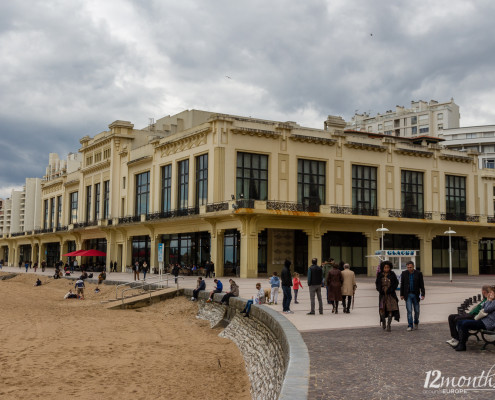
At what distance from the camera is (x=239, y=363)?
1612 cm

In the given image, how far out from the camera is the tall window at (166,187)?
4744 centimetres

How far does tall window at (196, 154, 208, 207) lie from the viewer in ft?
139

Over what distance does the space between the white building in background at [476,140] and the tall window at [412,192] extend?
46629 millimetres

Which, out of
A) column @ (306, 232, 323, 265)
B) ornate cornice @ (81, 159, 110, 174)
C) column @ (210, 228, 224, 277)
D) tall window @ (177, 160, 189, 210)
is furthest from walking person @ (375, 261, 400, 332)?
ornate cornice @ (81, 159, 110, 174)

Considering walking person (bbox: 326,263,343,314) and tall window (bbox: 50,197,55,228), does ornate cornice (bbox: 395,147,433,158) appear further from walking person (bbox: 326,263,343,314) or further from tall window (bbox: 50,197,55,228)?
tall window (bbox: 50,197,55,228)

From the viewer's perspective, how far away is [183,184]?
45.4 meters

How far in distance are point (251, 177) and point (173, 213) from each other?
769 centimetres

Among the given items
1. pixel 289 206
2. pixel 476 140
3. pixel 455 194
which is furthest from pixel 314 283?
pixel 476 140

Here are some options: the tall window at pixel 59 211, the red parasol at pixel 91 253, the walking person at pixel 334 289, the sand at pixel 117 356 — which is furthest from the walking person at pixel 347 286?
the tall window at pixel 59 211

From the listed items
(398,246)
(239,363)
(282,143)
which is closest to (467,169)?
(398,246)

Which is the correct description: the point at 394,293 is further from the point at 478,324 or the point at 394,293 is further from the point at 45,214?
the point at 45,214

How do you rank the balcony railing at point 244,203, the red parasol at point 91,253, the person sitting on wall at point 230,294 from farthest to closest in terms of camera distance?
1. the red parasol at point 91,253
2. the balcony railing at point 244,203
3. the person sitting on wall at point 230,294

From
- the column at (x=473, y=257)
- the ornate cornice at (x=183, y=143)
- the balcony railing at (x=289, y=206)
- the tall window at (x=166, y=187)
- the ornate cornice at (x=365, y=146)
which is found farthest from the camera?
the column at (x=473, y=257)

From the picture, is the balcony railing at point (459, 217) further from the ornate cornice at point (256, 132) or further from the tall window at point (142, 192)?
the tall window at point (142, 192)
